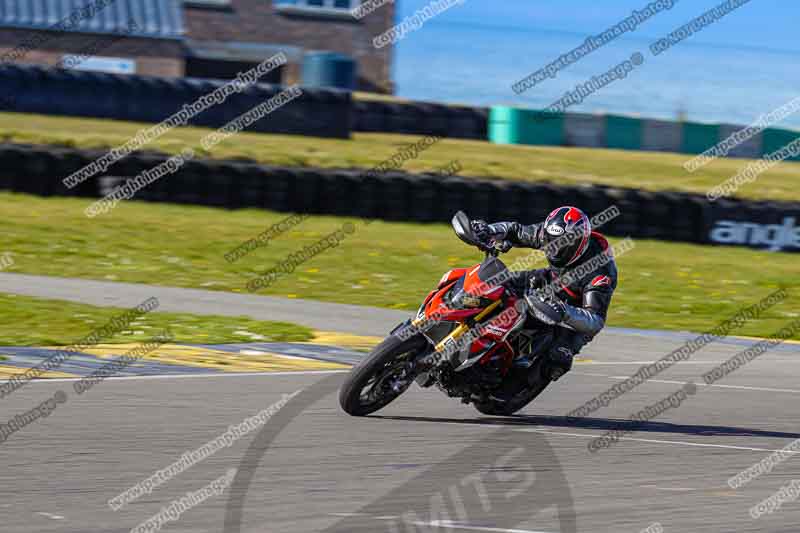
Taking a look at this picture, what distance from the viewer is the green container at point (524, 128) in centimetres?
3616

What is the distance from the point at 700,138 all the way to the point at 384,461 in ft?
106

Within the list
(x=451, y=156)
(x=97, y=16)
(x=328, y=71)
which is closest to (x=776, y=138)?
(x=451, y=156)

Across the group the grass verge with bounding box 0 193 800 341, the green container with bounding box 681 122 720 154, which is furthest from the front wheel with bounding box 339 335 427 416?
the green container with bounding box 681 122 720 154

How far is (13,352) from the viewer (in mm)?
10938

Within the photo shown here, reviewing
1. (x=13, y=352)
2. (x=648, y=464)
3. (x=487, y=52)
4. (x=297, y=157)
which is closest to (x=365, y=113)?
(x=297, y=157)

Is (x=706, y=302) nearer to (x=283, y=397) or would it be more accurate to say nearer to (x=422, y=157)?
(x=283, y=397)

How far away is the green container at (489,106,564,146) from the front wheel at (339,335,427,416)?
90.7 ft

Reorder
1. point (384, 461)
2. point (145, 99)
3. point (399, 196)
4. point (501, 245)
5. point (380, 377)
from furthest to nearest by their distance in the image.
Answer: point (145, 99)
point (399, 196)
point (501, 245)
point (380, 377)
point (384, 461)

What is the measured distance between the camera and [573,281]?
9195mm

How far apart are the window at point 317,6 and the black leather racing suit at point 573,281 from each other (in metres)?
40.6

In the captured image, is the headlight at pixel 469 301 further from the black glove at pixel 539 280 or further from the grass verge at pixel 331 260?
the grass verge at pixel 331 260

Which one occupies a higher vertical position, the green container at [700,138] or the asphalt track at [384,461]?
the asphalt track at [384,461]

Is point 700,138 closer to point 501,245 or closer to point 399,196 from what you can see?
point 399,196

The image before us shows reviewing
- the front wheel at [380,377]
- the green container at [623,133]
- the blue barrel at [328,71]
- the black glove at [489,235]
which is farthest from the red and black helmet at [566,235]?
the blue barrel at [328,71]
